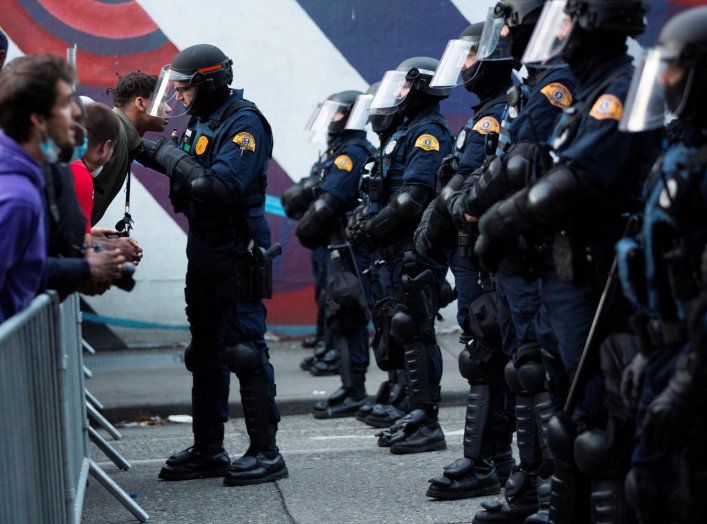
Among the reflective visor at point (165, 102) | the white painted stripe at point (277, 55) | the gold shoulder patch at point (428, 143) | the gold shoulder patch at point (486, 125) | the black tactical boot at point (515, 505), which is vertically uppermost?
the white painted stripe at point (277, 55)

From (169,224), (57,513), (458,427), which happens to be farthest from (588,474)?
(169,224)

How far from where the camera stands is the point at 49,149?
398cm

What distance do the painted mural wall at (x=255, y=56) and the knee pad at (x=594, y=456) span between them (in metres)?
6.97

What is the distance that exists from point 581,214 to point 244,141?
91.8 inches

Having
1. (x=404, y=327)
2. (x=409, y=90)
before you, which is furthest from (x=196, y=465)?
(x=409, y=90)

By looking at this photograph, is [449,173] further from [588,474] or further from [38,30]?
[38,30]

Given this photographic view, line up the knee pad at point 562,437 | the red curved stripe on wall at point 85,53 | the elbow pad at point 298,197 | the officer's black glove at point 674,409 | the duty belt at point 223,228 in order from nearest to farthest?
the officer's black glove at point 674,409, the knee pad at point 562,437, the duty belt at point 223,228, the elbow pad at point 298,197, the red curved stripe on wall at point 85,53

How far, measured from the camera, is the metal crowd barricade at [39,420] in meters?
3.40

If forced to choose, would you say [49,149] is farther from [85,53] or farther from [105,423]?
[85,53]

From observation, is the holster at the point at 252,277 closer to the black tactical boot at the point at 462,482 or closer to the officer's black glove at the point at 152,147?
the officer's black glove at the point at 152,147

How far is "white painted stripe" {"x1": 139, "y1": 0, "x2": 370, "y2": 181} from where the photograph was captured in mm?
10617

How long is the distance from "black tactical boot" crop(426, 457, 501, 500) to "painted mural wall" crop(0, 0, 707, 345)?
211 inches

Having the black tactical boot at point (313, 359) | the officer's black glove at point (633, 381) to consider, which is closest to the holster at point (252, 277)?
the officer's black glove at point (633, 381)

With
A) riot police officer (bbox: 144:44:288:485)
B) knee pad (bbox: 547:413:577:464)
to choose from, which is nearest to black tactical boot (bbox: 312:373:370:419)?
riot police officer (bbox: 144:44:288:485)
